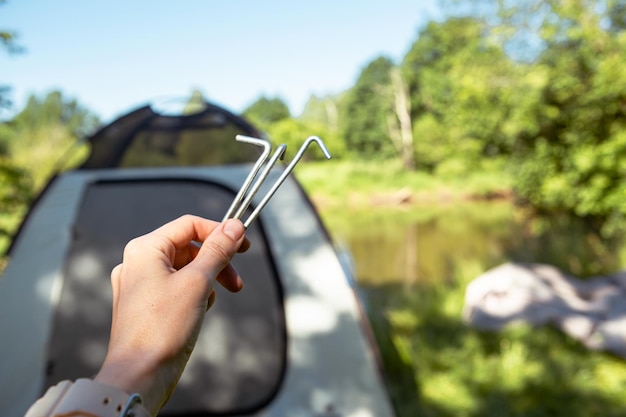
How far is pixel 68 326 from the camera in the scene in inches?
77.5

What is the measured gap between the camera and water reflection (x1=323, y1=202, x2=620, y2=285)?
521 cm

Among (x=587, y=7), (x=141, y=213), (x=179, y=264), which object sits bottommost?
(x=141, y=213)

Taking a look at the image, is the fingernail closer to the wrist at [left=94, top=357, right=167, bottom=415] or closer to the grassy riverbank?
the wrist at [left=94, top=357, right=167, bottom=415]

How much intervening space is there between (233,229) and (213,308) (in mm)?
1553

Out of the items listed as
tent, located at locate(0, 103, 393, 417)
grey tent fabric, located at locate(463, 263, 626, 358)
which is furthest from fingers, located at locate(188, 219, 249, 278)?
grey tent fabric, located at locate(463, 263, 626, 358)

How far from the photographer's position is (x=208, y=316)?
204 cm

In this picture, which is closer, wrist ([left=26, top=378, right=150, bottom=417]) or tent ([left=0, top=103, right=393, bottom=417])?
wrist ([left=26, top=378, right=150, bottom=417])

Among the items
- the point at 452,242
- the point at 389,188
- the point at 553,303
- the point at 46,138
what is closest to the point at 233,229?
the point at 553,303

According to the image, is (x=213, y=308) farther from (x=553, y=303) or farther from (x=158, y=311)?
(x=553, y=303)

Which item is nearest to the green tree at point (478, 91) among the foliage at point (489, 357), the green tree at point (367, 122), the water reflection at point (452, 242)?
the water reflection at point (452, 242)

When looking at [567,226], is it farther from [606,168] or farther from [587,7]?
[587,7]

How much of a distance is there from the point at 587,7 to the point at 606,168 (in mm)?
1338

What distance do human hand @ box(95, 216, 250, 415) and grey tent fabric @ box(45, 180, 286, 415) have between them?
53.2 inches

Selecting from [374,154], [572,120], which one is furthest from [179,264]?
[374,154]
